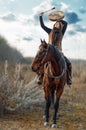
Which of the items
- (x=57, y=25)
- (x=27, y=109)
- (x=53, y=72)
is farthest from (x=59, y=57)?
(x=27, y=109)

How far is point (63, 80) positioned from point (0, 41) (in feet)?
70.5

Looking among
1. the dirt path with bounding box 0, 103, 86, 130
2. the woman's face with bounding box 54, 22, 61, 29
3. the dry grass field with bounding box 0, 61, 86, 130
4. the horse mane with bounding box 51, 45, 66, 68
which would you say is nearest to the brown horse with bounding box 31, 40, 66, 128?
the horse mane with bounding box 51, 45, 66, 68

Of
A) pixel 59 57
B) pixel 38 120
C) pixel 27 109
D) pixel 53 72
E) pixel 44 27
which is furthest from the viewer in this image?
pixel 27 109

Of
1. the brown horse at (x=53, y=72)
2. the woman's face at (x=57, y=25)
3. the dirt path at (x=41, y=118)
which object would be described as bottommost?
the dirt path at (x=41, y=118)

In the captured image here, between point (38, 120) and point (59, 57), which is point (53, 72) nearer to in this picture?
point (59, 57)

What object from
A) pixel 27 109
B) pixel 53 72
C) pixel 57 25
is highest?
pixel 57 25

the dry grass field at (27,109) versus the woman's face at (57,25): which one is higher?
the woman's face at (57,25)

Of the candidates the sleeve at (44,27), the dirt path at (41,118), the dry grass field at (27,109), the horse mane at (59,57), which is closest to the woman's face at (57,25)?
the sleeve at (44,27)

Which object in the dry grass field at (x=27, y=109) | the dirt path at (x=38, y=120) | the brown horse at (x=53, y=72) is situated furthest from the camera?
the dry grass field at (x=27, y=109)

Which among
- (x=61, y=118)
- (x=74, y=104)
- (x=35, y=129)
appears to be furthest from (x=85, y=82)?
(x=35, y=129)

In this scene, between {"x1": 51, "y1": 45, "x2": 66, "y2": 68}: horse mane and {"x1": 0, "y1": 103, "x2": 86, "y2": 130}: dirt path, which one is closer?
{"x1": 51, "y1": 45, "x2": 66, "y2": 68}: horse mane

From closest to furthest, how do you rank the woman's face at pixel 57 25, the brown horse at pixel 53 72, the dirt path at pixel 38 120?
the brown horse at pixel 53 72
the dirt path at pixel 38 120
the woman's face at pixel 57 25

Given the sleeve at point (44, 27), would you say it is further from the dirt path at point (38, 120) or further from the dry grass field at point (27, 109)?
the dirt path at point (38, 120)

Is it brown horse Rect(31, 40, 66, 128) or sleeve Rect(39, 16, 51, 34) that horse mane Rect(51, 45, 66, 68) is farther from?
sleeve Rect(39, 16, 51, 34)
